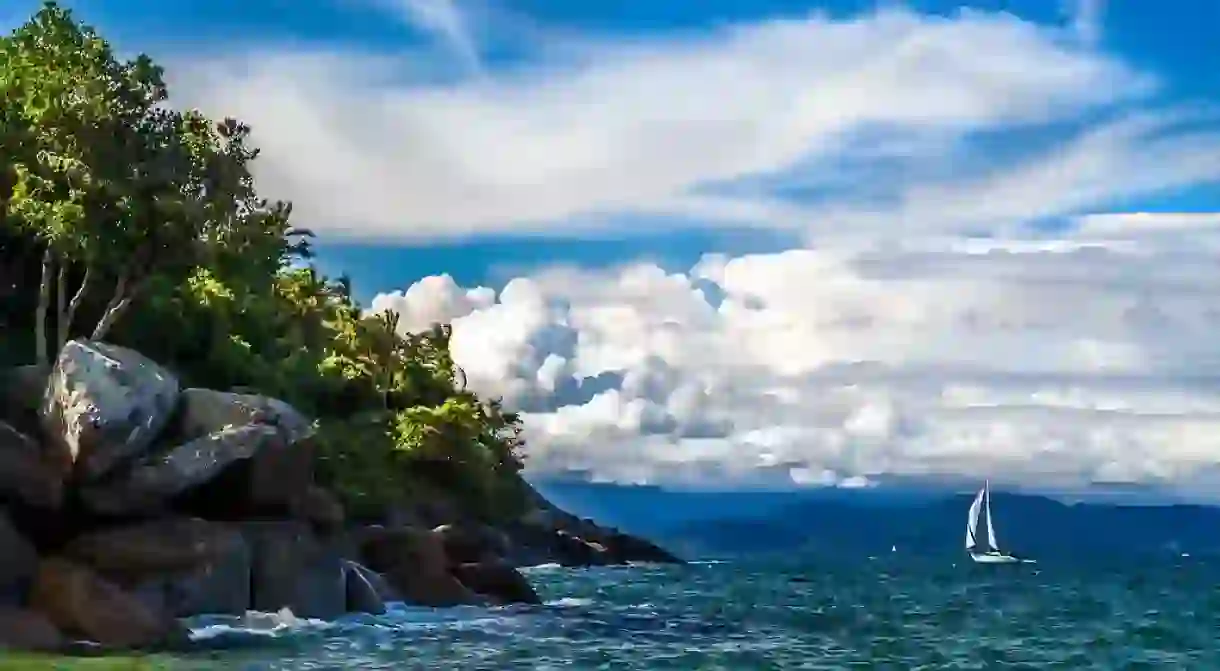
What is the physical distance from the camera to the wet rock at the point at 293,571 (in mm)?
44875

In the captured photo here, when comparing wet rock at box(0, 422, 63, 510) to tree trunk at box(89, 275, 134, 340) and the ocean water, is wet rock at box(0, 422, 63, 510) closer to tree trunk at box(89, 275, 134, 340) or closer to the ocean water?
the ocean water

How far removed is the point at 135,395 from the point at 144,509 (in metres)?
3.55

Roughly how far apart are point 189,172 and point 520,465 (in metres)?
63.2

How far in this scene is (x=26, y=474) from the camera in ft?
129

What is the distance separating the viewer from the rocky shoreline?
37469 mm

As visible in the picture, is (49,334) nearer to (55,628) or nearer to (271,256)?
(271,256)

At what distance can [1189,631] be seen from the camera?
64625 mm

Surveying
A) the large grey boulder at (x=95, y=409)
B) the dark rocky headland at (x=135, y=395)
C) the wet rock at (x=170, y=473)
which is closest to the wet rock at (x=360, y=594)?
the dark rocky headland at (x=135, y=395)

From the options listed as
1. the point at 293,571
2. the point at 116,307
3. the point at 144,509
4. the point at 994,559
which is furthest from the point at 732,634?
the point at 994,559

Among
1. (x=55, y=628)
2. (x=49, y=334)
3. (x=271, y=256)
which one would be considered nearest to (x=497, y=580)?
(x=271, y=256)

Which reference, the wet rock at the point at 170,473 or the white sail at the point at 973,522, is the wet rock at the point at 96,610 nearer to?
the wet rock at the point at 170,473

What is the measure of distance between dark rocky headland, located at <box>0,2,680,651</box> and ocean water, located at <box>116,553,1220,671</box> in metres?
2.12

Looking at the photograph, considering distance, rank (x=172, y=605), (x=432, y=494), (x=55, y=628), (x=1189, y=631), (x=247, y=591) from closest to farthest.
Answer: (x=55, y=628), (x=172, y=605), (x=247, y=591), (x=1189, y=631), (x=432, y=494)

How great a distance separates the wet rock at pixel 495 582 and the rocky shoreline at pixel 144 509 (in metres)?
11.5
